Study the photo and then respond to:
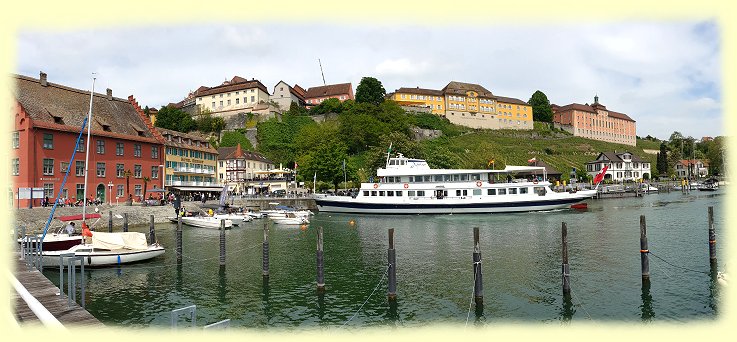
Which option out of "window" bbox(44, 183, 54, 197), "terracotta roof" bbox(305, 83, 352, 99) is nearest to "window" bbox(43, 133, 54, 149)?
"window" bbox(44, 183, 54, 197)

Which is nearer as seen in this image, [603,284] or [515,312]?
[515,312]

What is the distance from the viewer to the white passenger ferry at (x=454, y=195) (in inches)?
1950

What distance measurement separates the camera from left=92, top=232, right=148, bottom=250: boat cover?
74.4ft

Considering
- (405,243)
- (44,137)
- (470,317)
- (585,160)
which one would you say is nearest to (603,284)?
(470,317)

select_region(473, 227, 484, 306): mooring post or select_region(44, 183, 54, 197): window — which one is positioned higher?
select_region(44, 183, 54, 197): window

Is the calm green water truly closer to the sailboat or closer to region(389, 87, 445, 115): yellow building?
the sailboat

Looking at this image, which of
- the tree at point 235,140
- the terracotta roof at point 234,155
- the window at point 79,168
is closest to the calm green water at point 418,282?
the window at point 79,168

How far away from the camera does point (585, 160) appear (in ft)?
386

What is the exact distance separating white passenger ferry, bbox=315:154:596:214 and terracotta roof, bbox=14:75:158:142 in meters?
27.5

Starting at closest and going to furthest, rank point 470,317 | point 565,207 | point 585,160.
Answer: point 470,317, point 565,207, point 585,160

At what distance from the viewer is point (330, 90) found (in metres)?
123

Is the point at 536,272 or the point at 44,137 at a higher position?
the point at 44,137

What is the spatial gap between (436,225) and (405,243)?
11.0 metres

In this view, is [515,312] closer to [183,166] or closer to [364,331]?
[364,331]
